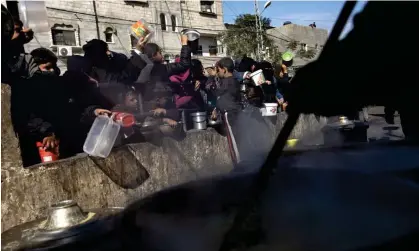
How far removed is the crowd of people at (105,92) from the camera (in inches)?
154

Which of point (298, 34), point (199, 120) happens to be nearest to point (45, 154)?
point (199, 120)

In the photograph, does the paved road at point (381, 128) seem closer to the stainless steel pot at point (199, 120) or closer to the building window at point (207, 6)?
the stainless steel pot at point (199, 120)

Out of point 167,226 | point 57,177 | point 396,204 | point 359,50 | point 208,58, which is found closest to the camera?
point 359,50

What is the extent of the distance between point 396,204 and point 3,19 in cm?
369

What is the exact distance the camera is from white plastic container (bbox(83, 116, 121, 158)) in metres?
4.00

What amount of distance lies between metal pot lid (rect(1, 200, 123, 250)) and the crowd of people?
96 centimetres

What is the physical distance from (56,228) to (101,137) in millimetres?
1466

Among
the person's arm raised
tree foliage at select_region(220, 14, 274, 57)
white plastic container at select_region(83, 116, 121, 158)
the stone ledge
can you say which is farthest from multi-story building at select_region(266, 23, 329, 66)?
white plastic container at select_region(83, 116, 121, 158)

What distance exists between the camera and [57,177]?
3.65 metres

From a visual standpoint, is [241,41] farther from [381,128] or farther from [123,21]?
[381,128]

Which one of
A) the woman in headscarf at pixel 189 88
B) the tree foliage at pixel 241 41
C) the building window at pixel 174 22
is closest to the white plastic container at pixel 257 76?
the woman in headscarf at pixel 189 88

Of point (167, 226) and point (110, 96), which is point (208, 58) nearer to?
point (110, 96)

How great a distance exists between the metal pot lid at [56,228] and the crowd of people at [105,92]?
96cm

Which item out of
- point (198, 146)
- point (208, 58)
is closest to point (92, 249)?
point (198, 146)
